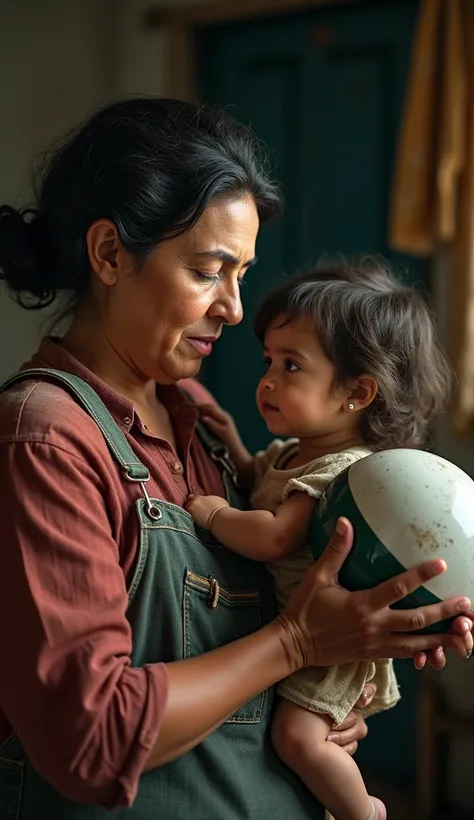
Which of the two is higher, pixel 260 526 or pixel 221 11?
pixel 221 11

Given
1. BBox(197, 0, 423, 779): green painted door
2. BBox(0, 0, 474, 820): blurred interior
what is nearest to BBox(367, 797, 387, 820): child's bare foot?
BBox(0, 0, 474, 820): blurred interior

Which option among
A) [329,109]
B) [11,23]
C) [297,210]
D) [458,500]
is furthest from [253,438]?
[458,500]

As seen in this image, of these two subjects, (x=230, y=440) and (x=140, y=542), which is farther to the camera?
(x=230, y=440)

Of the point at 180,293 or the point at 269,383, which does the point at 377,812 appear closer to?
the point at 269,383

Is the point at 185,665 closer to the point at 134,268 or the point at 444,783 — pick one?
Result: the point at 134,268

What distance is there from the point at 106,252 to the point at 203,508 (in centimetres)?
43

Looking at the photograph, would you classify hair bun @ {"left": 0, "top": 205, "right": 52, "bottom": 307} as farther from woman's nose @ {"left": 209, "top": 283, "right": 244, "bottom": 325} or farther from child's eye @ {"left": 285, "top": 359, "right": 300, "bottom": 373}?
child's eye @ {"left": 285, "top": 359, "right": 300, "bottom": 373}

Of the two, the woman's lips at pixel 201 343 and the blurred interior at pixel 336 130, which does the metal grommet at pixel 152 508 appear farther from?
the blurred interior at pixel 336 130

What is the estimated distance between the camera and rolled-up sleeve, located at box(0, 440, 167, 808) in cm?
117

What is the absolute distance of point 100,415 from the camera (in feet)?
4.59

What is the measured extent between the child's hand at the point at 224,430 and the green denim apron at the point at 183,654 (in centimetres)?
31

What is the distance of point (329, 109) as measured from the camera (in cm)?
350

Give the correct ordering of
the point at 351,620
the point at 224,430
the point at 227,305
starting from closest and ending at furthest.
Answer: the point at 351,620 → the point at 227,305 → the point at 224,430

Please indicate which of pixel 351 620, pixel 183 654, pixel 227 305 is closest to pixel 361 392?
pixel 227 305
